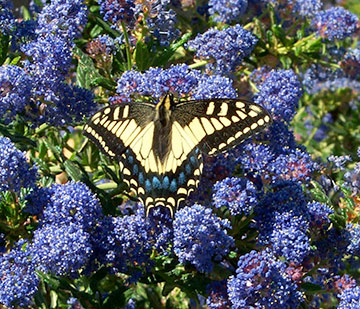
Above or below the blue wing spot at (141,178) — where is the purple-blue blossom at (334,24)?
above

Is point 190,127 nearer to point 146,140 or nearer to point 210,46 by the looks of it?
point 146,140

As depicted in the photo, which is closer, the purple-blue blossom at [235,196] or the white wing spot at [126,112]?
the purple-blue blossom at [235,196]

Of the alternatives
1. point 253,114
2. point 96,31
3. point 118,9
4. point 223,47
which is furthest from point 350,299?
point 96,31

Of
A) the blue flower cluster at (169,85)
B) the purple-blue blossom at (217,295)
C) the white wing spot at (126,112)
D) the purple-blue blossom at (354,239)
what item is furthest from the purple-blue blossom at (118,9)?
the purple-blue blossom at (354,239)

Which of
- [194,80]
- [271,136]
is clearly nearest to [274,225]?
[271,136]

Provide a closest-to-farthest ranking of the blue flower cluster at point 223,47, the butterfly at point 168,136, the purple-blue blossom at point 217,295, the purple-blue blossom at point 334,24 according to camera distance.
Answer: the purple-blue blossom at point 217,295 < the butterfly at point 168,136 < the blue flower cluster at point 223,47 < the purple-blue blossom at point 334,24

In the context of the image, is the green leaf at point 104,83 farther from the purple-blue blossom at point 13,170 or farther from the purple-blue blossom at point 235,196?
the purple-blue blossom at point 235,196
